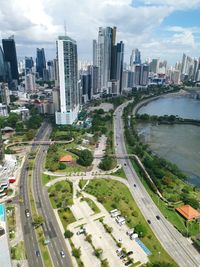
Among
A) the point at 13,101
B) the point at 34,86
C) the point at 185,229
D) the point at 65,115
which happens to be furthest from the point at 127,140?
the point at 34,86

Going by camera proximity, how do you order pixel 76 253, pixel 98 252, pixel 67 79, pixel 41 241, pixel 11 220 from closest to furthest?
pixel 76 253 < pixel 98 252 < pixel 41 241 < pixel 11 220 < pixel 67 79

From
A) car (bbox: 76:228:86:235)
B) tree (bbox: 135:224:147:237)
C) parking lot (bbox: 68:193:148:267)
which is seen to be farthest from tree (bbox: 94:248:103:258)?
tree (bbox: 135:224:147:237)

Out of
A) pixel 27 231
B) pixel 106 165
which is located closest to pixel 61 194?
pixel 27 231

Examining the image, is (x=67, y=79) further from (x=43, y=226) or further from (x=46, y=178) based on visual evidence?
(x=43, y=226)

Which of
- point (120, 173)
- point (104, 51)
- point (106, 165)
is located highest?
point (104, 51)

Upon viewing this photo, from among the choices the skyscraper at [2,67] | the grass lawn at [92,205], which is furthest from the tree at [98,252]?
the skyscraper at [2,67]
